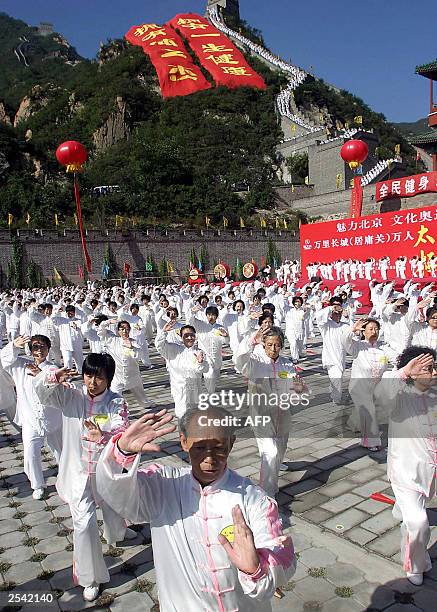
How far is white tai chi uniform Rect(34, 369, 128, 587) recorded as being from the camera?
3.24m

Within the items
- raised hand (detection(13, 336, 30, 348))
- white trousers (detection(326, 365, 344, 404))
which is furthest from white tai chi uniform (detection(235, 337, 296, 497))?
white trousers (detection(326, 365, 344, 404))

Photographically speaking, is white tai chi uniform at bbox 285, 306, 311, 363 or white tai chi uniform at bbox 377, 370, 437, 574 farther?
white tai chi uniform at bbox 285, 306, 311, 363

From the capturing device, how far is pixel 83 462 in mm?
3428

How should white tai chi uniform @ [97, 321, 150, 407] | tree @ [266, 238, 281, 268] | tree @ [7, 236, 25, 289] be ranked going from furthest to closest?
tree @ [266, 238, 281, 268] < tree @ [7, 236, 25, 289] < white tai chi uniform @ [97, 321, 150, 407]

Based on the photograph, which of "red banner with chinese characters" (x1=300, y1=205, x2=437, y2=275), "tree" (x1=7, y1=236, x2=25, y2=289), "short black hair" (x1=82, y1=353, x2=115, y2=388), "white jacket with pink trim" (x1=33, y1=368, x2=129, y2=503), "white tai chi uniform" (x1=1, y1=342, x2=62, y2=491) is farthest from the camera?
"tree" (x1=7, y1=236, x2=25, y2=289)

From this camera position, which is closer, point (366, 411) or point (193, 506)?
point (193, 506)

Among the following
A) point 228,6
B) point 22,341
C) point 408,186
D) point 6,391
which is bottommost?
point 6,391

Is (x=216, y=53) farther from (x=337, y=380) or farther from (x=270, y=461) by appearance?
(x=270, y=461)

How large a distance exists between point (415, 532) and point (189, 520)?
186cm

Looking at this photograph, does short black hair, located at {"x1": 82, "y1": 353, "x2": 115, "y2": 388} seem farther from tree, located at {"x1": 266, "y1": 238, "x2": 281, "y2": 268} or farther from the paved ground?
tree, located at {"x1": 266, "y1": 238, "x2": 281, "y2": 268}

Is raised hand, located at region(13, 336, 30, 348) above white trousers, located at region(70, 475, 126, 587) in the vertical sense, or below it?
above

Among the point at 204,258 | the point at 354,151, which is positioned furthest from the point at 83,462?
the point at 204,258

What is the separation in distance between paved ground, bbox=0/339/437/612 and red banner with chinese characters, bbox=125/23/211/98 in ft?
183

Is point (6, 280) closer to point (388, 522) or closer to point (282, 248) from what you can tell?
point (282, 248)
